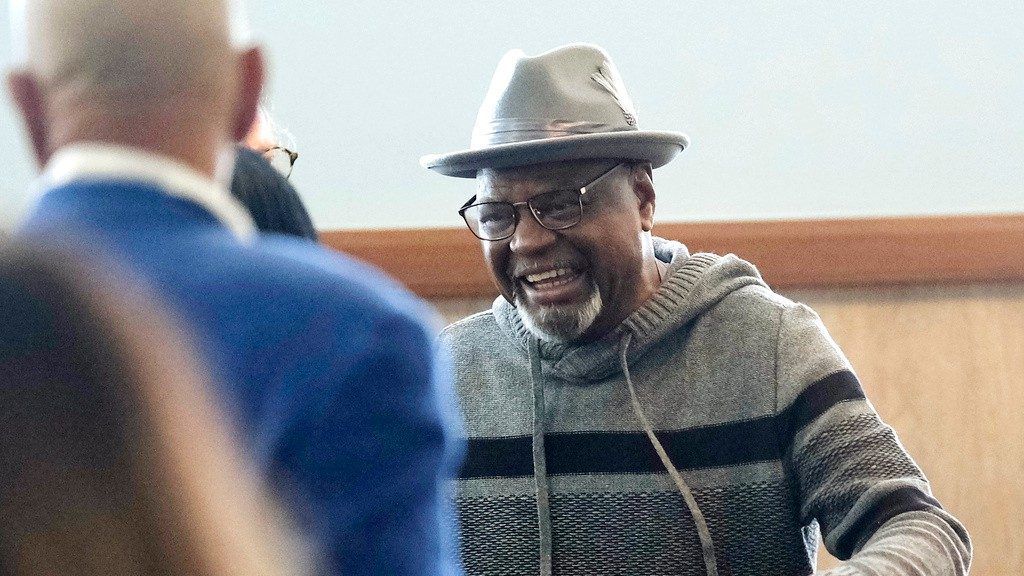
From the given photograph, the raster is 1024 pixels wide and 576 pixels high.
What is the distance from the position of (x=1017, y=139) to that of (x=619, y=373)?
123 cm

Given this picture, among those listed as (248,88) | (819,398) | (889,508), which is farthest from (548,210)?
(248,88)

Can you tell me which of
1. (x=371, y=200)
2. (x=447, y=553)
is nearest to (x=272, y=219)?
(x=447, y=553)

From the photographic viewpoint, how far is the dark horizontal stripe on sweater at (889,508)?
1.57 metres

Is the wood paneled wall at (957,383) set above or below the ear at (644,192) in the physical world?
below

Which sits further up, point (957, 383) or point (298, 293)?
point (298, 293)

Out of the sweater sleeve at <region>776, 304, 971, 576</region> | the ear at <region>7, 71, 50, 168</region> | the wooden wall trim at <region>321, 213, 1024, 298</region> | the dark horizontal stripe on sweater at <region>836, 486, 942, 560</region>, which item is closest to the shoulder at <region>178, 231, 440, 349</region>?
the ear at <region>7, 71, 50, 168</region>

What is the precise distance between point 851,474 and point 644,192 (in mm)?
525

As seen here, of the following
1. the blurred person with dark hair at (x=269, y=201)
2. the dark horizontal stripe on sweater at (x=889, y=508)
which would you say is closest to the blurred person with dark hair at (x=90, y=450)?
the blurred person with dark hair at (x=269, y=201)

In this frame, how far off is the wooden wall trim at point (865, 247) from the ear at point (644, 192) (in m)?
0.68

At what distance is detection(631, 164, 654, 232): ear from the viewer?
191cm

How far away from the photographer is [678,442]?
1.80m

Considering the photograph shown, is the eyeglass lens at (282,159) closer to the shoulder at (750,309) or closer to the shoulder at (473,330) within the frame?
the shoulder at (473,330)

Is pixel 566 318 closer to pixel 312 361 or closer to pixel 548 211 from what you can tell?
pixel 548 211

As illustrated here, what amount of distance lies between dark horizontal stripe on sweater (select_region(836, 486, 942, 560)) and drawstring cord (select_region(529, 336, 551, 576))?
1.34ft
